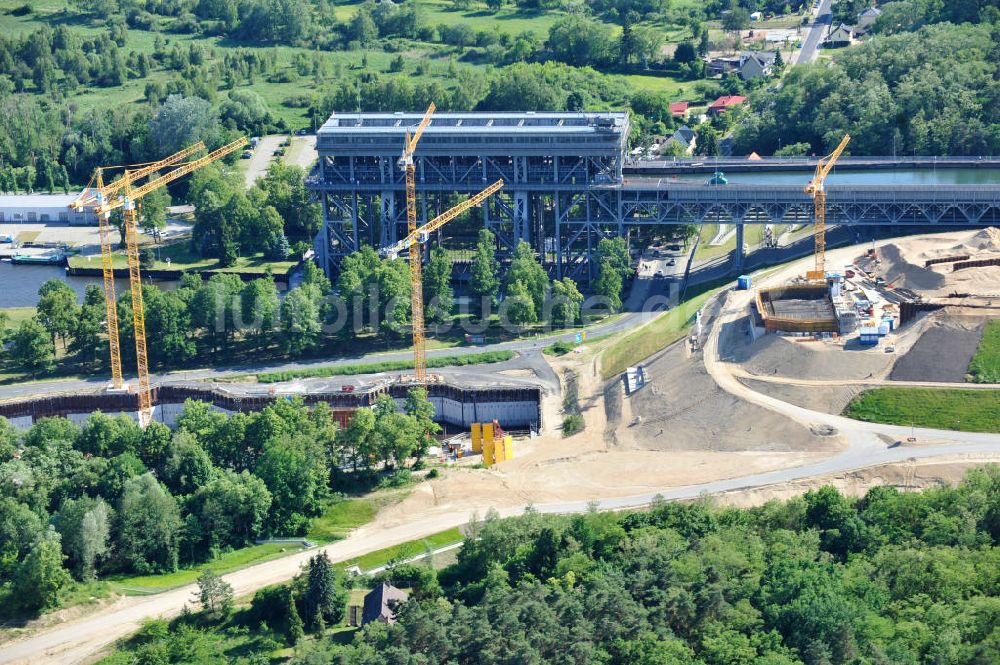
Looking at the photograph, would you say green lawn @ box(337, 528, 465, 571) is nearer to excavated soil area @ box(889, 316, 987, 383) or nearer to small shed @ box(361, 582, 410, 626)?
small shed @ box(361, 582, 410, 626)

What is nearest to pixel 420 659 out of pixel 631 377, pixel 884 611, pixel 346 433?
pixel 884 611

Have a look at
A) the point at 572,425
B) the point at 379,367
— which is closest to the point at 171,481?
the point at 379,367

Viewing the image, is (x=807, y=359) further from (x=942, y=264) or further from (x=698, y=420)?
(x=942, y=264)

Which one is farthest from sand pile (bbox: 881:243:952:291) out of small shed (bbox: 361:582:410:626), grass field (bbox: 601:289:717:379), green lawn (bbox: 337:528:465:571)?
small shed (bbox: 361:582:410:626)

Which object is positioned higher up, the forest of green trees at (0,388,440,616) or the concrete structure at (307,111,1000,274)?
the concrete structure at (307,111,1000,274)

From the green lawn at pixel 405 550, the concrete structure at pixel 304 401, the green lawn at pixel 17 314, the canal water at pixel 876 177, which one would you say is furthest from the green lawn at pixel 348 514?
the canal water at pixel 876 177

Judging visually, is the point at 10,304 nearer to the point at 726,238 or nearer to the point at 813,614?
the point at 726,238

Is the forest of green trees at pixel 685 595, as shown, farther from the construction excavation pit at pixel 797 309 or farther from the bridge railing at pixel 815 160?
the bridge railing at pixel 815 160
